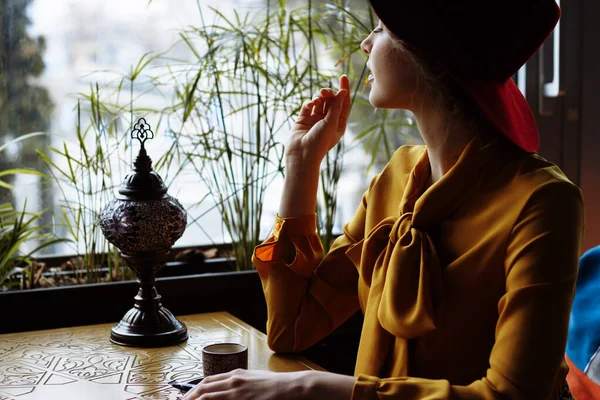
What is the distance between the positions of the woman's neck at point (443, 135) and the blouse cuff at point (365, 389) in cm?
44

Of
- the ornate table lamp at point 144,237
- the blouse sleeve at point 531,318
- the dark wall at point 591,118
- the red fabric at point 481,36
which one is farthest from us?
the dark wall at point 591,118

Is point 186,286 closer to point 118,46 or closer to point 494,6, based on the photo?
point 118,46

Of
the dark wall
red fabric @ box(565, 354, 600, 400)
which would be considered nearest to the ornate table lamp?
red fabric @ box(565, 354, 600, 400)

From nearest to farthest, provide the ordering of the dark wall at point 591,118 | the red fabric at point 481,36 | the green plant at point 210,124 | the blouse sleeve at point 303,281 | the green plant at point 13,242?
the red fabric at point 481,36 → the blouse sleeve at point 303,281 → the green plant at point 13,242 → the green plant at point 210,124 → the dark wall at point 591,118

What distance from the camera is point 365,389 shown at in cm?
114

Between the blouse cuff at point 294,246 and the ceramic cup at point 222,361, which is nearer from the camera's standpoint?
the ceramic cup at point 222,361

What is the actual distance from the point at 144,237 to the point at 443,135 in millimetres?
762

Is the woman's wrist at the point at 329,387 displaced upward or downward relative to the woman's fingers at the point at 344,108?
downward

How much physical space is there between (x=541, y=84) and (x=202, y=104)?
1.39m

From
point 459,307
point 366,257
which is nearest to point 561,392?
point 459,307

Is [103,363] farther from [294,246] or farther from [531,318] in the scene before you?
[531,318]

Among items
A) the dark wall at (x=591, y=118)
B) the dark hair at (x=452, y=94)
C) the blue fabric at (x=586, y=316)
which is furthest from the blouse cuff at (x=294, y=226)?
the dark wall at (x=591, y=118)

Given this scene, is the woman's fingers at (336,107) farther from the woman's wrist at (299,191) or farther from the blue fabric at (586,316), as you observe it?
the blue fabric at (586,316)

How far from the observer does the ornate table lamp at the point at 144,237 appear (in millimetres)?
1719
